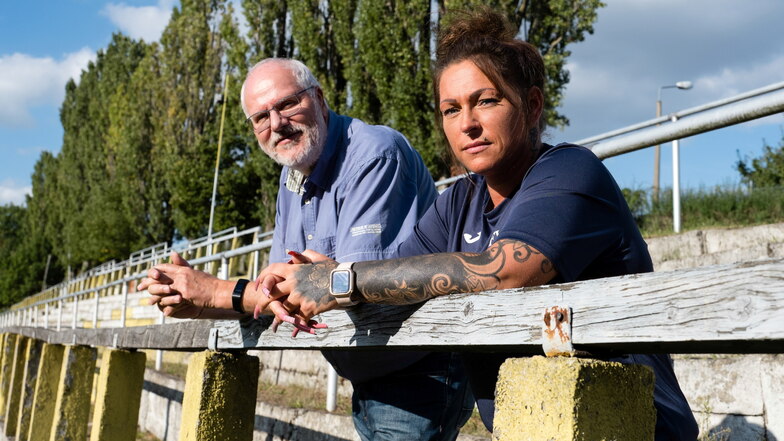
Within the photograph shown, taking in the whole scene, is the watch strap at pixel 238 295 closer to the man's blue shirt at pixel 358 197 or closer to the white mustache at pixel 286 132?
the man's blue shirt at pixel 358 197

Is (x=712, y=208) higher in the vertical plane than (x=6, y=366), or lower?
higher

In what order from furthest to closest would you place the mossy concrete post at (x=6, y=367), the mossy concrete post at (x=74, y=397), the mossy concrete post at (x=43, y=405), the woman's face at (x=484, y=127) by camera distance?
the mossy concrete post at (x=6, y=367), the mossy concrete post at (x=43, y=405), the mossy concrete post at (x=74, y=397), the woman's face at (x=484, y=127)

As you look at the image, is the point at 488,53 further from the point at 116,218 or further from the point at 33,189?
the point at 33,189

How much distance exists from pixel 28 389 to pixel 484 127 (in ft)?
21.5

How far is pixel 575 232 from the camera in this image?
5.05ft

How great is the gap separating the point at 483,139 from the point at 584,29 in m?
16.2

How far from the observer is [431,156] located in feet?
50.9

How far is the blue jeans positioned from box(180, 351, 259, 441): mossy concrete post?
0.39 m

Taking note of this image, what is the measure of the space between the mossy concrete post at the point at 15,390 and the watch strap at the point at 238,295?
680cm

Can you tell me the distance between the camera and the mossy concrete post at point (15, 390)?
8.13 m

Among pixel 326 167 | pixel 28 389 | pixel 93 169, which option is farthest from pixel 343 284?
pixel 93 169

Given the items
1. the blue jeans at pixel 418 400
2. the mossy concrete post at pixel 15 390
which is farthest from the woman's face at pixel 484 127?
the mossy concrete post at pixel 15 390

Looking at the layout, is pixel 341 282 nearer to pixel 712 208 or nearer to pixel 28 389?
pixel 712 208

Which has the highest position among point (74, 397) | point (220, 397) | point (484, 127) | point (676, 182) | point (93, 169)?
point (93, 169)
